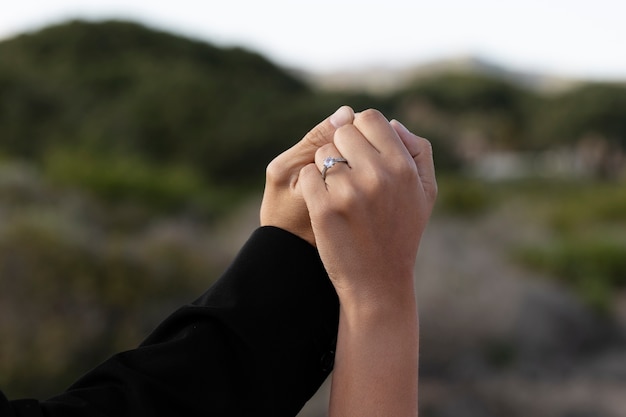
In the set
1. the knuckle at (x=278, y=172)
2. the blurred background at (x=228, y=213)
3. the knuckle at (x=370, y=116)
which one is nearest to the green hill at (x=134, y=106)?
the blurred background at (x=228, y=213)

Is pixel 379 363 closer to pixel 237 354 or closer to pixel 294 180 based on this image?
pixel 237 354

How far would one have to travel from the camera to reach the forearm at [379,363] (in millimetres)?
840

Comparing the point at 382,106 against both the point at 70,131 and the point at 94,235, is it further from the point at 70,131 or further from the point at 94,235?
the point at 94,235

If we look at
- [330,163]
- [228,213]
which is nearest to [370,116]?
[330,163]

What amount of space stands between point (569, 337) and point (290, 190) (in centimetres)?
716

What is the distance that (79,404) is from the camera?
0.85 meters

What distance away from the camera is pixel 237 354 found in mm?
927

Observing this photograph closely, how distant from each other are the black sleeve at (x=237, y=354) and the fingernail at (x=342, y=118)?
150 mm

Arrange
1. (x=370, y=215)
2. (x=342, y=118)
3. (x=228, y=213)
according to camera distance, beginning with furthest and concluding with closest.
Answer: (x=228, y=213)
(x=342, y=118)
(x=370, y=215)

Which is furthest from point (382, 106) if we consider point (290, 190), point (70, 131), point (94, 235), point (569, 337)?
point (290, 190)

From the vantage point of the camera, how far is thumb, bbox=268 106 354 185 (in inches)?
40.5

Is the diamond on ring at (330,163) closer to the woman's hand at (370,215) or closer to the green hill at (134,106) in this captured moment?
the woman's hand at (370,215)

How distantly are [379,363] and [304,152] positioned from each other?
0.30m

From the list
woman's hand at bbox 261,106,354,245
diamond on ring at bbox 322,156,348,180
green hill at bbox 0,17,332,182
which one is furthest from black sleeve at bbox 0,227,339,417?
green hill at bbox 0,17,332,182
